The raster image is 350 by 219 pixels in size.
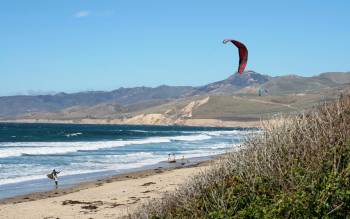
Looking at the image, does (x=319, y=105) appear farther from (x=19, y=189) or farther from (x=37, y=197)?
(x=19, y=189)

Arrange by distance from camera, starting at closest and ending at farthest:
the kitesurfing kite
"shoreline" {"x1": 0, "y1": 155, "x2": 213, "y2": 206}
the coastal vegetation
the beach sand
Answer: the coastal vegetation
the kitesurfing kite
the beach sand
"shoreline" {"x1": 0, "y1": 155, "x2": 213, "y2": 206}

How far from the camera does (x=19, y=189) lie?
23922 mm

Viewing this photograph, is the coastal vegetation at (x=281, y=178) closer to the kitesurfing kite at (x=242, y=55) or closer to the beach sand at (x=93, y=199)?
the kitesurfing kite at (x=242, y=55)

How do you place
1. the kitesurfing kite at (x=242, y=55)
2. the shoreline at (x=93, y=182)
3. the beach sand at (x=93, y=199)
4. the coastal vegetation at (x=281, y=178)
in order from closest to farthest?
the coastal vegetation at (x=281, y=178) → the kitesurfing kite at (x=242, y=55) → the beach sand at (x=93, y=199) → the shoreline at (x=93, y=182)

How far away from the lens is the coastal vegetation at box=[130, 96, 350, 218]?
5.92 metres

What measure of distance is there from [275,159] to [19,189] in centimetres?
1861

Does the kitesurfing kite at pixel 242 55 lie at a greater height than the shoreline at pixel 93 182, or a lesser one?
greater

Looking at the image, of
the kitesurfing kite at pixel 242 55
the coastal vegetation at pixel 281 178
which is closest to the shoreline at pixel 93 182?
the coastal vegetation at pixel 281 178

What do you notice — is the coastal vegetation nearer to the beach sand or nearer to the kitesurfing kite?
the kitesurfing kite

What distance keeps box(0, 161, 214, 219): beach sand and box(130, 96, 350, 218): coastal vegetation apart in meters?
6.80

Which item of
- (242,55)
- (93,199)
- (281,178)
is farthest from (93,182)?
(281,178)

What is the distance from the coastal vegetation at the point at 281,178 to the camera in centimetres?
592

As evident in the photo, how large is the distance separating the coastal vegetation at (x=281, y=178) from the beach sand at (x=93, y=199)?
680cm

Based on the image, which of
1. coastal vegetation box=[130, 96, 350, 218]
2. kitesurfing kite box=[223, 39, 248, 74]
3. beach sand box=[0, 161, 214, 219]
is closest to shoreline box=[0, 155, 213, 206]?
beach sand box=[0, 161, 214, 219]
